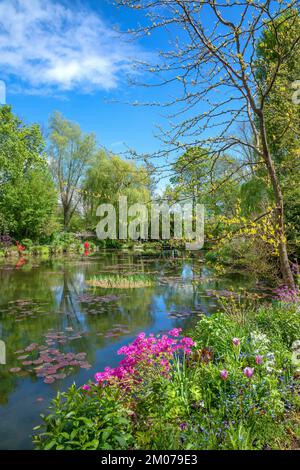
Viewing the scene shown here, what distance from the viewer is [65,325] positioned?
641 cm

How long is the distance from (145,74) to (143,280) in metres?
8.75

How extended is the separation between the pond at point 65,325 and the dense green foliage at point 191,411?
1.13 meters

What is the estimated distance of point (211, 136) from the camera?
3498mm

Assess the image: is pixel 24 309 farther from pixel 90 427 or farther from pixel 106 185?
pixel 106 185

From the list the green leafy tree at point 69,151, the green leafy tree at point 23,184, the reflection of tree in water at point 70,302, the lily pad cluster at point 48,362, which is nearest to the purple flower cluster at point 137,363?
the lily pad cluster at point 48,362

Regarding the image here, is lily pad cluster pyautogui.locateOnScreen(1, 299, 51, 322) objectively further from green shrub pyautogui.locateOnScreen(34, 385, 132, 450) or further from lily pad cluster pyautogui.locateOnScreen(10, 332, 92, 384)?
green shrub pyautogui.locateOnScreen(34, 385, 132, 450)

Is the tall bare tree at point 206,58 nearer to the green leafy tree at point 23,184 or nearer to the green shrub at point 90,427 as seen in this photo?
the green shrub at point 90,427

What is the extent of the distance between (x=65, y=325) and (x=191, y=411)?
442 centimetres

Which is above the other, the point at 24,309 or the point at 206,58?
the point at 206,58

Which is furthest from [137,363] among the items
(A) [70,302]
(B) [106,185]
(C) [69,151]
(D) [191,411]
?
(C) [69,151]

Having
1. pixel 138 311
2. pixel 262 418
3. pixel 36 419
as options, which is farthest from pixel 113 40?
pixel 138 311

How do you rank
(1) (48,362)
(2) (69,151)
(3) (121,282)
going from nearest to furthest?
(1) (48,362), (3) (121,282), (2) (69,151)

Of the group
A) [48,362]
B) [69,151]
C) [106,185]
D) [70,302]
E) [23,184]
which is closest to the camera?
[48,362]

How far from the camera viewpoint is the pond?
3723 mm
